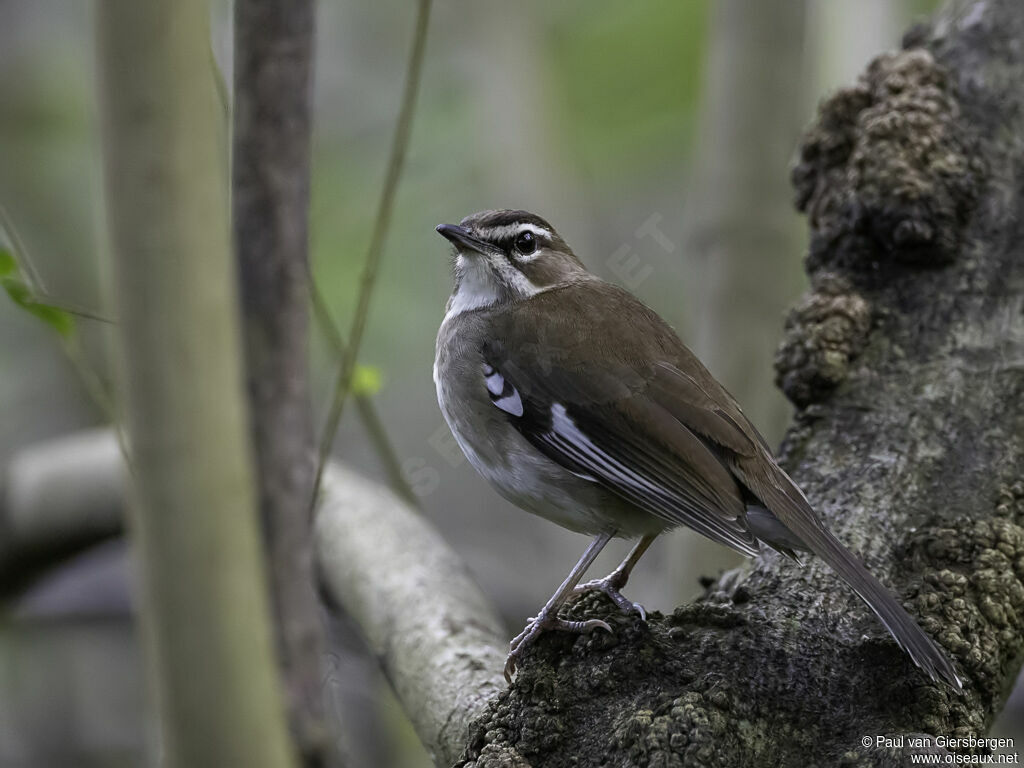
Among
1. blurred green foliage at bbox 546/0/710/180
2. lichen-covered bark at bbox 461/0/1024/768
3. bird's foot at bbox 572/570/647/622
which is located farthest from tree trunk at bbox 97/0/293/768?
blurred green foliage at bbox 546/0/710/180

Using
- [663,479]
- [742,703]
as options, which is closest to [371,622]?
[663,479]

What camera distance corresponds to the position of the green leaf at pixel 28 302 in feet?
9.27

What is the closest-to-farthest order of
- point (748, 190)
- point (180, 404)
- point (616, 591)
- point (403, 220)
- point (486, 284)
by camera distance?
point (180, 404) → point (616, 591) → point (486, 284) → point (748, 190) → point (403, 220)

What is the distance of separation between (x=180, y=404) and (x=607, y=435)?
A: 2109mm

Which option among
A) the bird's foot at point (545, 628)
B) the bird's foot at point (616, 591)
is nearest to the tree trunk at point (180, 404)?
the bird's foot at point (545, 628)

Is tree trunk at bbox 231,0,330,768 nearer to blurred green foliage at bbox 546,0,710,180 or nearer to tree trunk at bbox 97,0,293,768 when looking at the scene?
tree trunk at bbox 97,0,293,768

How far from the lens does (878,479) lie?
313cm

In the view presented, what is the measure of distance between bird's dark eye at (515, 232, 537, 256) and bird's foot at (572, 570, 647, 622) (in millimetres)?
1399

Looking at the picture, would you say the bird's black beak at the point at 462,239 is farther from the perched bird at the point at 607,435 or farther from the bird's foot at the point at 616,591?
the bird's foot at the point at 616,591

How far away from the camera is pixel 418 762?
710 cm

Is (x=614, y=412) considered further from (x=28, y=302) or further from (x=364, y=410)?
(x=28, y=302)

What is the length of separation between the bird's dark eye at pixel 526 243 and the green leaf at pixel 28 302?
167 cm

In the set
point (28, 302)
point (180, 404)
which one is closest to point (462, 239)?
point (28, 302)

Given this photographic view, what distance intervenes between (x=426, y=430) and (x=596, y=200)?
280cm
